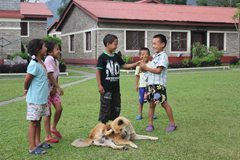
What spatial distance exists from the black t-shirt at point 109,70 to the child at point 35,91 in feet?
2.99

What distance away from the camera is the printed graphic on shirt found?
6.18 metres

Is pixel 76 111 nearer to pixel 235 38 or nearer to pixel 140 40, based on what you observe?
pixel 140 40

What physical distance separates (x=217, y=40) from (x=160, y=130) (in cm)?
2440

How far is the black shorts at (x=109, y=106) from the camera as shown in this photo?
625 centimetres

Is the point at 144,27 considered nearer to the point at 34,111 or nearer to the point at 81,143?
the point at 81,143

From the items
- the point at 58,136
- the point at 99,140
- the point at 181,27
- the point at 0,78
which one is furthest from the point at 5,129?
the point at 181,27

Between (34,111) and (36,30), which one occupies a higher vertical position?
(36,30)

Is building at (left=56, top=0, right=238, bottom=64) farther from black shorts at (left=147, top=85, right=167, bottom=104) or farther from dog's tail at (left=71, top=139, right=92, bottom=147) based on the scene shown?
dog's tail at (left=71, top=139, right=92, bottom=147)

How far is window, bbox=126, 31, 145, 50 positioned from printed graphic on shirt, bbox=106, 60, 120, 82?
835 inches

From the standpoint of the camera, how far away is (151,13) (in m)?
28.8

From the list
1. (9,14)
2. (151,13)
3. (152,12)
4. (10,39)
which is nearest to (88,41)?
Result: (151,13)

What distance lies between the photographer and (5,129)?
7.16m

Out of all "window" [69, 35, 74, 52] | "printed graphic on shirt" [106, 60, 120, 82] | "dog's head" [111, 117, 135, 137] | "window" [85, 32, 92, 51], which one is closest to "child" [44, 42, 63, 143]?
"printed graphic on shirt" [106, 60, 120, 82]

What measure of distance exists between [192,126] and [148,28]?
68.7 feet
